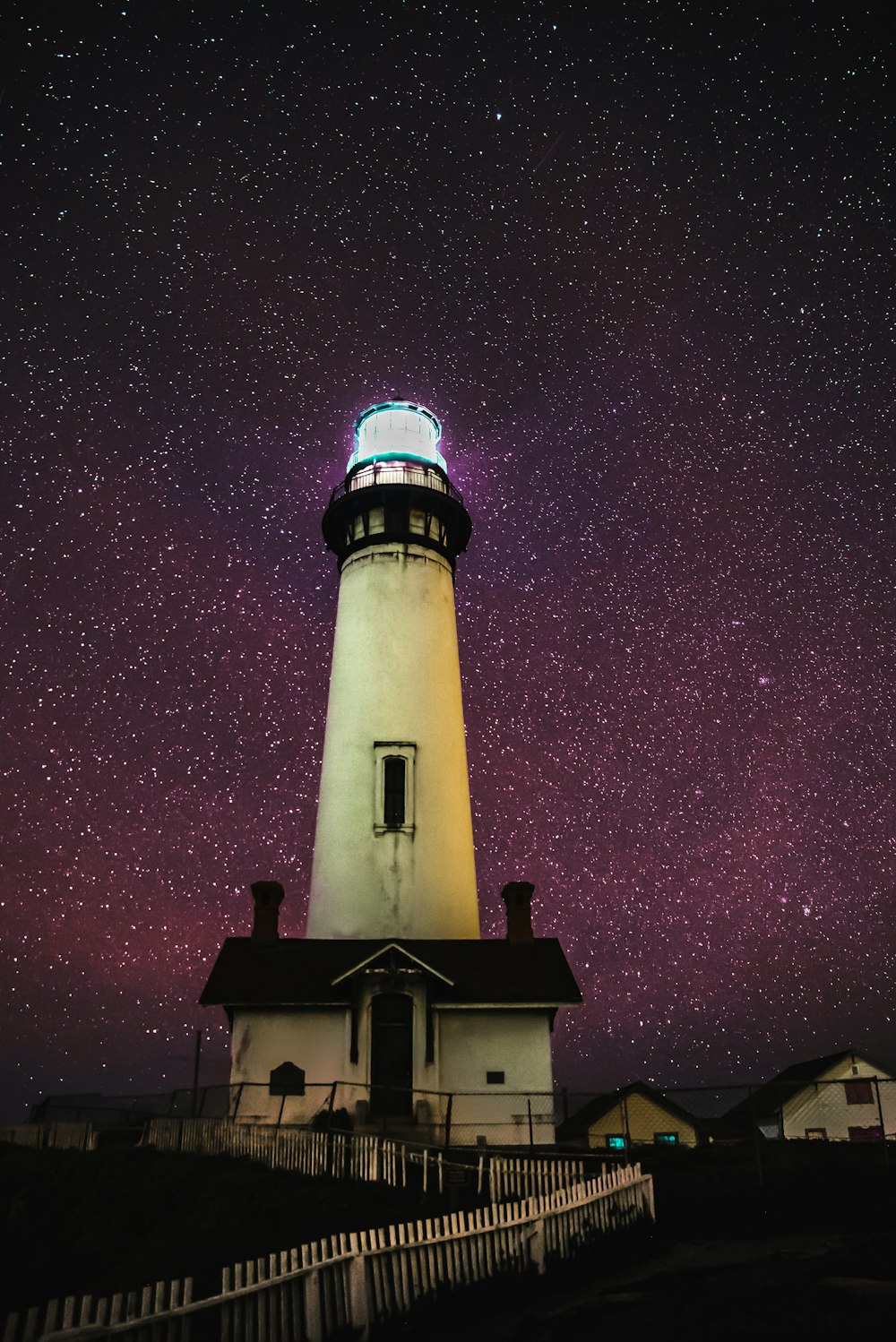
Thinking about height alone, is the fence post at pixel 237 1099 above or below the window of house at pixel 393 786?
below

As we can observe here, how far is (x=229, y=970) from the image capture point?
992 inches

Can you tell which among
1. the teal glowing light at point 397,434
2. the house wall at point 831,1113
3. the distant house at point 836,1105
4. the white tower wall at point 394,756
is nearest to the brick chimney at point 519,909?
the white tower wall at point 394,756

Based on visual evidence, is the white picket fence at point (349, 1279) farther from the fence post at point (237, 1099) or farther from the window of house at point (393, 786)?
the window of house at point (393, 786)

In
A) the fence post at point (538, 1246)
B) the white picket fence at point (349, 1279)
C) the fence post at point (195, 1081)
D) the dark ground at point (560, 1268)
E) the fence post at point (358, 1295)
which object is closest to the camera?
the white picket fence at point (349, 1279)

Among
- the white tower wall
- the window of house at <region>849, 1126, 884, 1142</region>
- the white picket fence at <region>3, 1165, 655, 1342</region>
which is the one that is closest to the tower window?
the white tower wall

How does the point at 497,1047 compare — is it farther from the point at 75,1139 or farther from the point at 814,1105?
the point at 814,1105

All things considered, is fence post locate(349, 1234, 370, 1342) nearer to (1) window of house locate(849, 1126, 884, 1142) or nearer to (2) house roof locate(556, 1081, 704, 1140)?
(2) house roof locate(556, 1081, 704, 1140)

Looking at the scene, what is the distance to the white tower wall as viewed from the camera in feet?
91.7

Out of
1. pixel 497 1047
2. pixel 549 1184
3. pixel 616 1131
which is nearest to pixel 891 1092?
pixel 616 1131

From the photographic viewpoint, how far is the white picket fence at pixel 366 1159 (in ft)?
48.3

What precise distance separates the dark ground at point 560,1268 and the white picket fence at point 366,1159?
18.2 inches

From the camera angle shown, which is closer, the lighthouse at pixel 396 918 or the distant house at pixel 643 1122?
the lighthouse at pixel 396 918

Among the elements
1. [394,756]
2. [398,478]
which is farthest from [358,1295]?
[398,478]

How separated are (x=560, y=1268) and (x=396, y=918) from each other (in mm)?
15741
